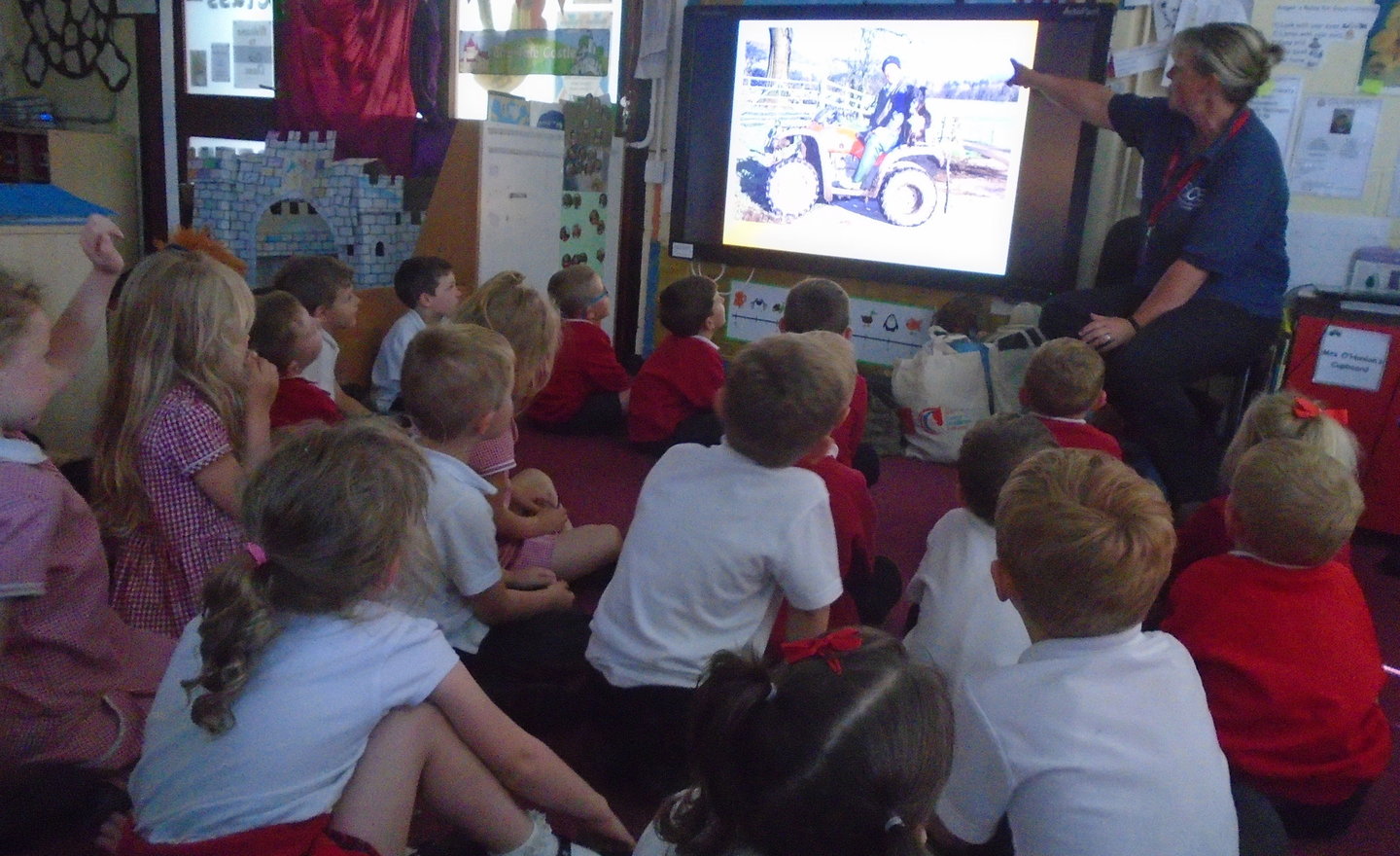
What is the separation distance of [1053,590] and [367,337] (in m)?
3.23

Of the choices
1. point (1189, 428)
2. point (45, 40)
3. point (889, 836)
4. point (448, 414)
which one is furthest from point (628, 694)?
point (45, 40)

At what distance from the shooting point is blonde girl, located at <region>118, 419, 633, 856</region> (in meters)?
1.04

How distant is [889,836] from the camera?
0.86 meters

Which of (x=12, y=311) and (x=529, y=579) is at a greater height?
(x=12, y=311)

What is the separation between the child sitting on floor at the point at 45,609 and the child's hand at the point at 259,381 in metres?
0.38

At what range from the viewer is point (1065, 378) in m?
2.51

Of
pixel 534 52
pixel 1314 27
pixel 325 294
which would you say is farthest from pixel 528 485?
pixel 534 52

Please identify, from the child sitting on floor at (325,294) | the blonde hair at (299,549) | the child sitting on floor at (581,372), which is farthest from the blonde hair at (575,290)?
the blonde hair at (299,549)

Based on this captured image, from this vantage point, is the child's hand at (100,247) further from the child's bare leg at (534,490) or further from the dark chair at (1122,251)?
the dark chair at (1122,251)

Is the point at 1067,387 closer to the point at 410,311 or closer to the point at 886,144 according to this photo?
the point at 886,144

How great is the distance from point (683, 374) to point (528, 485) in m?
0.97

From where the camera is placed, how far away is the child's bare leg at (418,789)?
1154 mm

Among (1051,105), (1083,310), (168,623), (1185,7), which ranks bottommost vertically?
(168,623)

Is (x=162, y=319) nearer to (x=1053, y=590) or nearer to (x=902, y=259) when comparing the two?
(x=1053, y=590)
